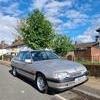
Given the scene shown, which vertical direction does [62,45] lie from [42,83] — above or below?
above

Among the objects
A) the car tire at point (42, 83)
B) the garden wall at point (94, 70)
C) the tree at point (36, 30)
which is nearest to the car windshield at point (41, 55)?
the car tire at point (42, 83)

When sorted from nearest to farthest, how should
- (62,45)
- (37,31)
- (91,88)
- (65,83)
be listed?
(65,83), (91,88), (37,31), (62,45)

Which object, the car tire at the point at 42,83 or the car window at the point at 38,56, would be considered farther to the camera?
the car window at the point at 38,56

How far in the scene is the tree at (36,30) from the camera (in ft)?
81.4

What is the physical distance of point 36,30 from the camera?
2502cm

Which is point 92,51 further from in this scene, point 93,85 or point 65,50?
point 93,85

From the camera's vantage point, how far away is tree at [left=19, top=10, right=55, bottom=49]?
2481 centimetres

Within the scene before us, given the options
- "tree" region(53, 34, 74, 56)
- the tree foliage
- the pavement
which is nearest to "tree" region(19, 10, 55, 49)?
the tree foliage

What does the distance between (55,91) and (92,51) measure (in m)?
34.8

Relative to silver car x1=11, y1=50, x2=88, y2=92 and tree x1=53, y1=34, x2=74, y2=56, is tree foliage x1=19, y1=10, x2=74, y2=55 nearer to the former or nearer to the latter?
tree x1=53, y1=34, x2=74, y2=56

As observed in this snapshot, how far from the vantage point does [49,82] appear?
8.79 m

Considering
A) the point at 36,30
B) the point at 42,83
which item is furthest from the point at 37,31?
the point at 42,83

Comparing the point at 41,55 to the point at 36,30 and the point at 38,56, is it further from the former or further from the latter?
the point at 36,30

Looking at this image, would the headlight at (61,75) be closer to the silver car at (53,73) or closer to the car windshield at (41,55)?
the silver car at (53,73)
